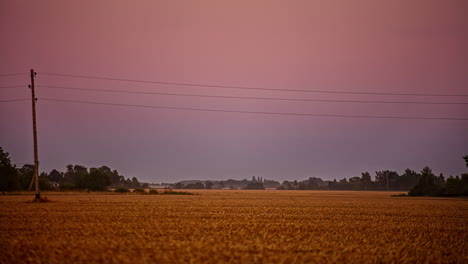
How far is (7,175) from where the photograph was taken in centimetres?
6488

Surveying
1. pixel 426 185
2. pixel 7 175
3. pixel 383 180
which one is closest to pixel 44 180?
pixel 7 175

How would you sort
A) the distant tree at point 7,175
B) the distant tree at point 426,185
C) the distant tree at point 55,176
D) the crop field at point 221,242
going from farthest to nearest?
the distant tree at point 55,176 < the distant tree at point 426,185 < the distant tree at point 7,175 < the crop field at point 221,242

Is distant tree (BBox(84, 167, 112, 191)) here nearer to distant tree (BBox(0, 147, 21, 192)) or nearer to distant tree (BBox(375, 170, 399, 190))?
distant tree (BBox(0, 147, 21, 192))

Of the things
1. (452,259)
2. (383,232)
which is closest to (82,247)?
(452,259)

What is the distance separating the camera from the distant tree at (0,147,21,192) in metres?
64.4

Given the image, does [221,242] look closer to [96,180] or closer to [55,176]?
[96,180]

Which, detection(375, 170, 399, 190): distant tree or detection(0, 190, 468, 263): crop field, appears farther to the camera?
detection(375, 170, 399, 190): distant tree

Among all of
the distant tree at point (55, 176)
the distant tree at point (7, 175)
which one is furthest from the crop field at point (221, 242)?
the distant tree at point (55, 176)

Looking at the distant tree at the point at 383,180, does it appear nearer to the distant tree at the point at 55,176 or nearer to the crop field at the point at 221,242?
the distant tree at the point at 55,176

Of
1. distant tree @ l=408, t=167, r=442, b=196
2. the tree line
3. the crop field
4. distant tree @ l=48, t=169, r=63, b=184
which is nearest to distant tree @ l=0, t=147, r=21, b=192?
the tree line

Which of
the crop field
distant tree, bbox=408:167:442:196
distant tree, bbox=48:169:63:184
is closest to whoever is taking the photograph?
the crop field

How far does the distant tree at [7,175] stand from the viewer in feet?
211

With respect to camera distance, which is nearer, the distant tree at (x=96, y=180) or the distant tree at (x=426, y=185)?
the distant tree at (x=426, y=185)

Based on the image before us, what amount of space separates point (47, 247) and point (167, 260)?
3.86 m
